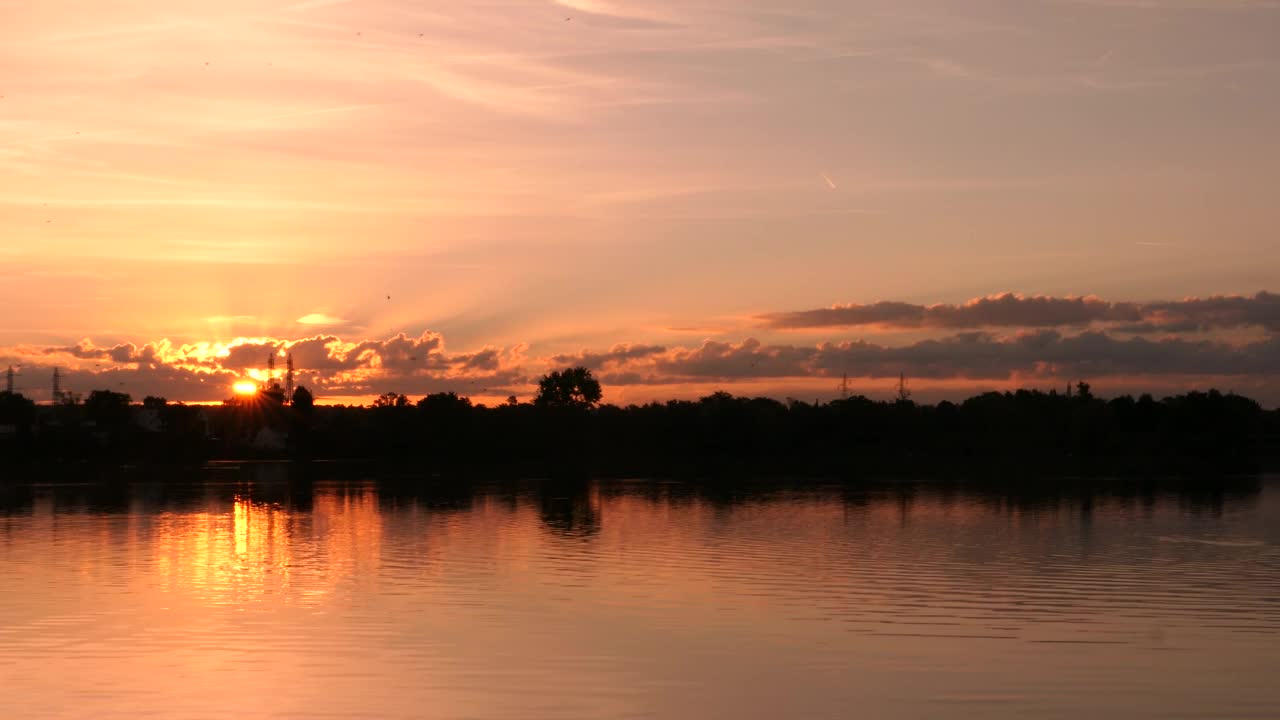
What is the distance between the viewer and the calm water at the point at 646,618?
24250 mm

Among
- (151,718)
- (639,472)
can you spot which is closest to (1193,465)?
(639,472)

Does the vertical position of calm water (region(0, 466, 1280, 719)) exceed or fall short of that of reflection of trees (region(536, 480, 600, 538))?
it exceeds it

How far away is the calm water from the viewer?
955 inches

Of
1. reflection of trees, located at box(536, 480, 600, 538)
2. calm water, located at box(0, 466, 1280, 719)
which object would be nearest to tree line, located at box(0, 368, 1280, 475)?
reflection of trees, located at box(536, 480, 600, 538)

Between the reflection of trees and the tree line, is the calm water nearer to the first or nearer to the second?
the reflection of trees

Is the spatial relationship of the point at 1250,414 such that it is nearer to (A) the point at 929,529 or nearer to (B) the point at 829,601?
(A) the point at 929,529

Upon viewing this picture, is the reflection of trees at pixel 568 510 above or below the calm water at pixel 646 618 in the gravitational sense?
below

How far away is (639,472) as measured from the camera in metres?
146

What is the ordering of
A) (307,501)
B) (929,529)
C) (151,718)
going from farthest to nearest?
(307,501)
(929,529)
(151,718)

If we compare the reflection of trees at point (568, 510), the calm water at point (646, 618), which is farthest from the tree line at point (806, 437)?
the calm water at point (646, 618)

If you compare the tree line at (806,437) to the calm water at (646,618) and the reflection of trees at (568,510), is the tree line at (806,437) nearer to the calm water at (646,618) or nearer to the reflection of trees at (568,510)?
the reflection of trees at (568,510)

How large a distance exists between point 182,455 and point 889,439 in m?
86.8

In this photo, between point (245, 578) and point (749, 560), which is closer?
point (245, 578)

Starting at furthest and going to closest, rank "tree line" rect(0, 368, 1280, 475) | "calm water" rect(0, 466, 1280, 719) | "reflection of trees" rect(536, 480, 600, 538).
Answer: "tree line" rect(0, 368, 1280, 475), "reflection of trees" rect(536, 480, 600, 538), "calm water" rect(0, 466, 1280, 719)
